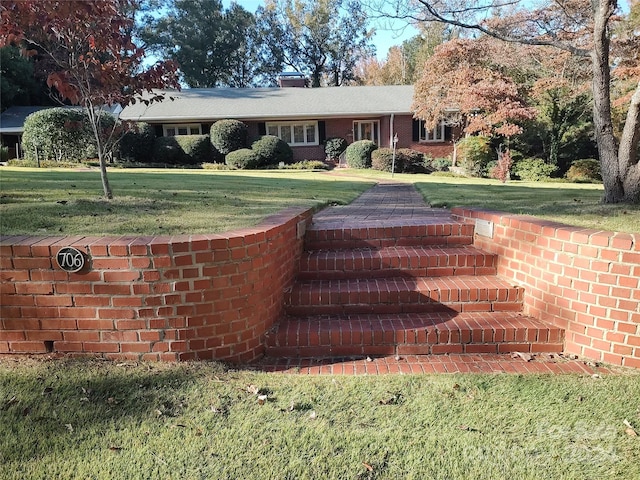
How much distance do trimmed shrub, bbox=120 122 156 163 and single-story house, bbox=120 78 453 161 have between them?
1.86 m

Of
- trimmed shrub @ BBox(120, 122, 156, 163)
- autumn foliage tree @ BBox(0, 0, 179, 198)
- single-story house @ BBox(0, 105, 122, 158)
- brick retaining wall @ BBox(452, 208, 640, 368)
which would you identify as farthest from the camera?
single-story house @ BBox(0, 105, 122, 158)

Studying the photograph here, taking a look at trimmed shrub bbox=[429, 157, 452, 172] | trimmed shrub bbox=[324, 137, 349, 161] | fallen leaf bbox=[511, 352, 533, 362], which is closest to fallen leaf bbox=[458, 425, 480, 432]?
fallen leaf bbox=[511, 352, 533, 362]

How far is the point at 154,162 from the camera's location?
20750 mm

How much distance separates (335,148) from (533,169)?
965 cm

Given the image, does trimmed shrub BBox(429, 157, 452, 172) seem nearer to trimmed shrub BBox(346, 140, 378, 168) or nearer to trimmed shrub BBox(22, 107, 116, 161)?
trimmed shrub BBox(346, 140, 378, 168)

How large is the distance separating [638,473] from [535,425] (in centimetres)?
45

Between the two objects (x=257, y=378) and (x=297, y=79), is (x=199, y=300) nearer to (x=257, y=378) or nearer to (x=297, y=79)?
(x=257, y=378)

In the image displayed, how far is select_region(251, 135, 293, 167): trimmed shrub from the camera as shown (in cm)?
2077

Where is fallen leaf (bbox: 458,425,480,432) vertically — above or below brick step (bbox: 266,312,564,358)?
below

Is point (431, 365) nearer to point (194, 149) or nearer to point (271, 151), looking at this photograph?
point (271, 151)

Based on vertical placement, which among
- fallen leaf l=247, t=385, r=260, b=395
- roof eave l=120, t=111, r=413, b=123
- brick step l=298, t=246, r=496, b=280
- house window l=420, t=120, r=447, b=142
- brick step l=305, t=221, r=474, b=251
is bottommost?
fallen leaf l=247, t=385, r=260, b=395

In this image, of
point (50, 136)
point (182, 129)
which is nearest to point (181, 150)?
point (182, 129)

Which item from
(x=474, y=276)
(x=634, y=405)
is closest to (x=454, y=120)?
(x=474, y=276)

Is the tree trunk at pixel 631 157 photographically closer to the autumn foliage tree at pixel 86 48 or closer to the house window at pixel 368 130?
the autumn foliage tree at pixel 86 48
